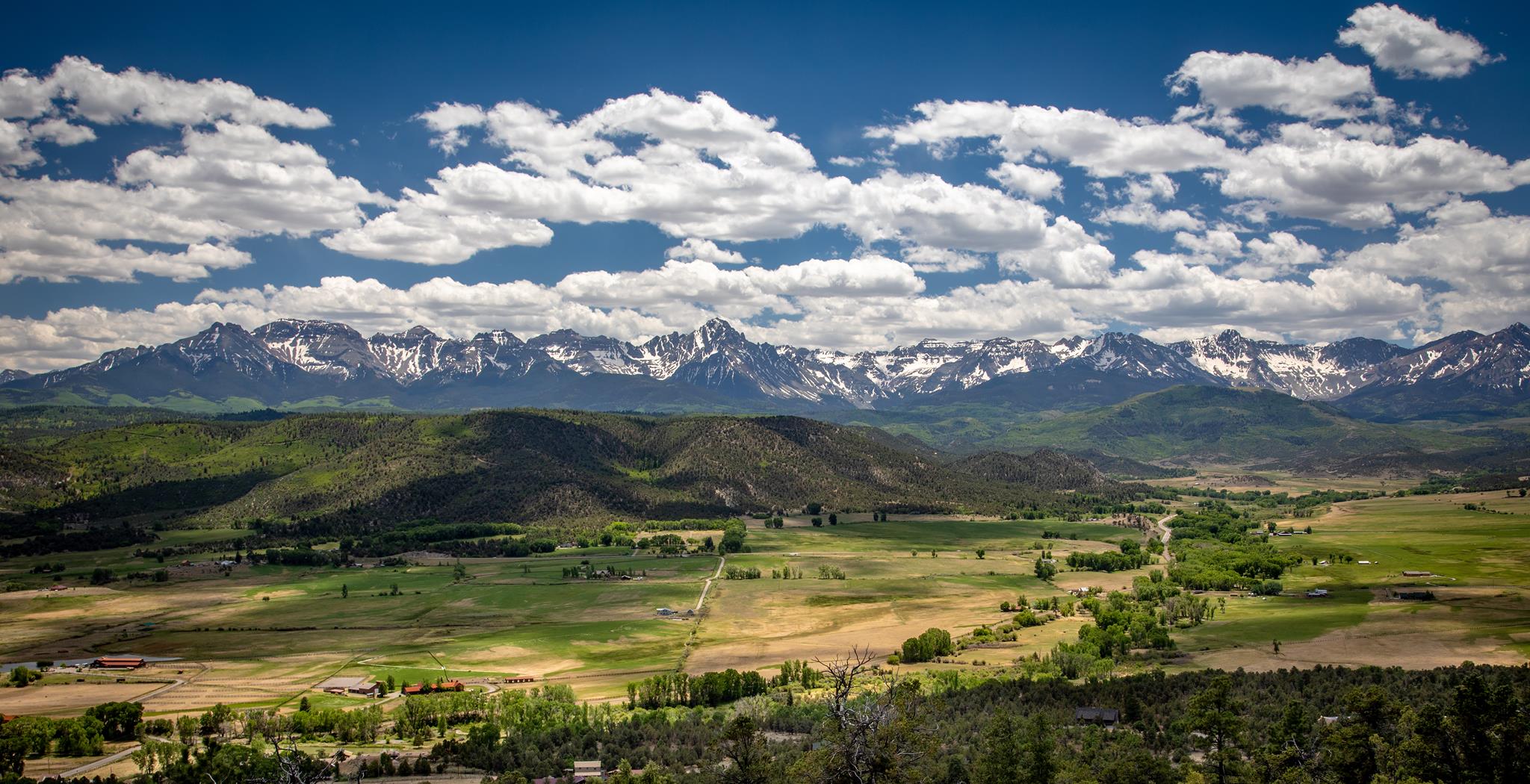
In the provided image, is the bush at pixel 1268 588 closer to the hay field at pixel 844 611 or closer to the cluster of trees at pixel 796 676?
the hay field at pixel 844 611

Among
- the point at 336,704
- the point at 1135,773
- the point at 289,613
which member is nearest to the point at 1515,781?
the point at 1135,773

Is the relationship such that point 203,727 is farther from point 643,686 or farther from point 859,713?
point 859,713

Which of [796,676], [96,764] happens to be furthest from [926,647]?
[96,764]

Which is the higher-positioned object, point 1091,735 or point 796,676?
point 1091,735

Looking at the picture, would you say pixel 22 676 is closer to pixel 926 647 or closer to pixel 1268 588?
pixel 926 647

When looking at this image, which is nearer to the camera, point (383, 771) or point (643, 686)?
point (383, 771)

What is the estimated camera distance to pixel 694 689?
109062mm

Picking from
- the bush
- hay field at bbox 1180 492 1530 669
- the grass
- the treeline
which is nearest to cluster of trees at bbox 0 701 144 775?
the treeline

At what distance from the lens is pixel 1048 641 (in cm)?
13188

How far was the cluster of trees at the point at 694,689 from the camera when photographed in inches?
4213

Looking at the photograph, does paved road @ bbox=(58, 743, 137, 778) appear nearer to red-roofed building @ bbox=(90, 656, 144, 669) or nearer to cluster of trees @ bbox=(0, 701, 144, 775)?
cluster of trees @ bbox=(0, 701, 144, 775)

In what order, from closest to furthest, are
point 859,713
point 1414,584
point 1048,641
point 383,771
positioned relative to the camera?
point 859,713, point 383,771, point 1048,641, point 1414,584

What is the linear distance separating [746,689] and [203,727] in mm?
56082

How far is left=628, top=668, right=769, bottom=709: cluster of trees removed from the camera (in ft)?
351
